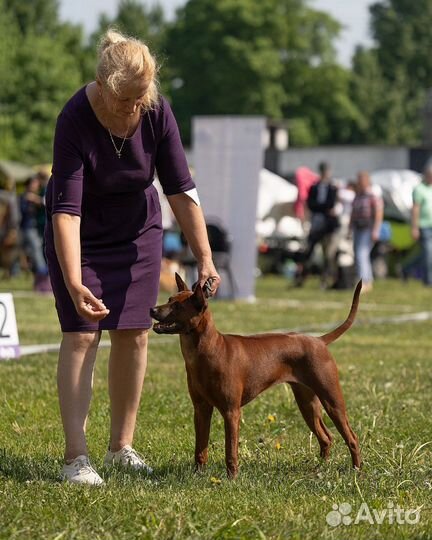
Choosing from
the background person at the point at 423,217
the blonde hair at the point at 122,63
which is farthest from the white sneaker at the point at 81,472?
the background person at the point at 423,217

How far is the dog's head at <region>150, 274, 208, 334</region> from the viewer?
548cm

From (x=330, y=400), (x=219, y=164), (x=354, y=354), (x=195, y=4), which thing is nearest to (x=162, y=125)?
(x=330, y=400)

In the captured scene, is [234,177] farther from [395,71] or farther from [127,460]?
[395,71]

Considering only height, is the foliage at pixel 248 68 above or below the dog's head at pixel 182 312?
above

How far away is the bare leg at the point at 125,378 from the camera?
585 cm

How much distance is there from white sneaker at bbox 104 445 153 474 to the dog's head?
0.64 m

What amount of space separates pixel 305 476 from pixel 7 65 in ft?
194

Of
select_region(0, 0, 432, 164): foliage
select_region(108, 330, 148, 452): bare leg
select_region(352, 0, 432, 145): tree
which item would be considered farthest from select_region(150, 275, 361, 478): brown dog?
select_region(352, 0, 432, 145): tree

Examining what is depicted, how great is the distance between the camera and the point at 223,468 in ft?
19.2

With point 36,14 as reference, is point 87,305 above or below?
below

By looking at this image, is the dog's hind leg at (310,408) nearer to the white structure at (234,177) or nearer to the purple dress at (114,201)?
the purple dress at (114,201)

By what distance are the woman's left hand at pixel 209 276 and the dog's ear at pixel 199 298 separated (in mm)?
64

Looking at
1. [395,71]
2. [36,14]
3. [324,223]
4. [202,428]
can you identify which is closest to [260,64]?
[36,14]

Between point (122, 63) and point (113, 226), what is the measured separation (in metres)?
0.74
